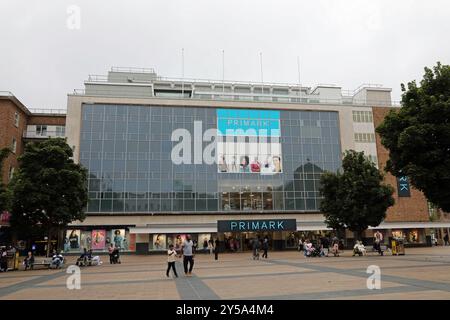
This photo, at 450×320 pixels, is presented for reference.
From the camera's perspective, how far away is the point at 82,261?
1108 inches

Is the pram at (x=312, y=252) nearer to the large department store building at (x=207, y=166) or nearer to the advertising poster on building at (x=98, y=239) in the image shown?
the large department store building at (x=207, y=166)

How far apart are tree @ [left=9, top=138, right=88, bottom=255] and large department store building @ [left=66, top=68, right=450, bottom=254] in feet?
60.8

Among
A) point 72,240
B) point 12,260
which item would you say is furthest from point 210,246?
point 12,260

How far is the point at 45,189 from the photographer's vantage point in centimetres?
2669

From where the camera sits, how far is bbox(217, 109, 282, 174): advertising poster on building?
5225 cm

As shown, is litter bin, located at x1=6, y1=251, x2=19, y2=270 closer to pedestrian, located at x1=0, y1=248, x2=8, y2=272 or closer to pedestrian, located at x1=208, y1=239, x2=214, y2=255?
pedestrian, located at x1=0, y1=248, x2=8, y2=272

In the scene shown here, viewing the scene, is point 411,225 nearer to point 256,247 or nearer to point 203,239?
point 203,239

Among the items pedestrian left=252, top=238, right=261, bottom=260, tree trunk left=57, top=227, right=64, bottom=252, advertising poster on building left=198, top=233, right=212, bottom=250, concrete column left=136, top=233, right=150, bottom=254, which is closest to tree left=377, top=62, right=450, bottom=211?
pedestrian left=252, top=238, right=261, bottom=260

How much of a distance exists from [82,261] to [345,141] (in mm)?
41722

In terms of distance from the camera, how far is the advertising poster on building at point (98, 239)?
47594 millimetres

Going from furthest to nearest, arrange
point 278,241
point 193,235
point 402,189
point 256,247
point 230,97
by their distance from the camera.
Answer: point 230,97, point 402,189, point 278,241, point 193,235, point 256,247

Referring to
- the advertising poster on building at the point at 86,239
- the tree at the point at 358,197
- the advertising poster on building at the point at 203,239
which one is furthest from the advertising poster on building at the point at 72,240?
the tree at the point at 358,197

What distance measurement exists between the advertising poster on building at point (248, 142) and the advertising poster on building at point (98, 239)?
17.4m

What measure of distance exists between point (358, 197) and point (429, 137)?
14175mm
